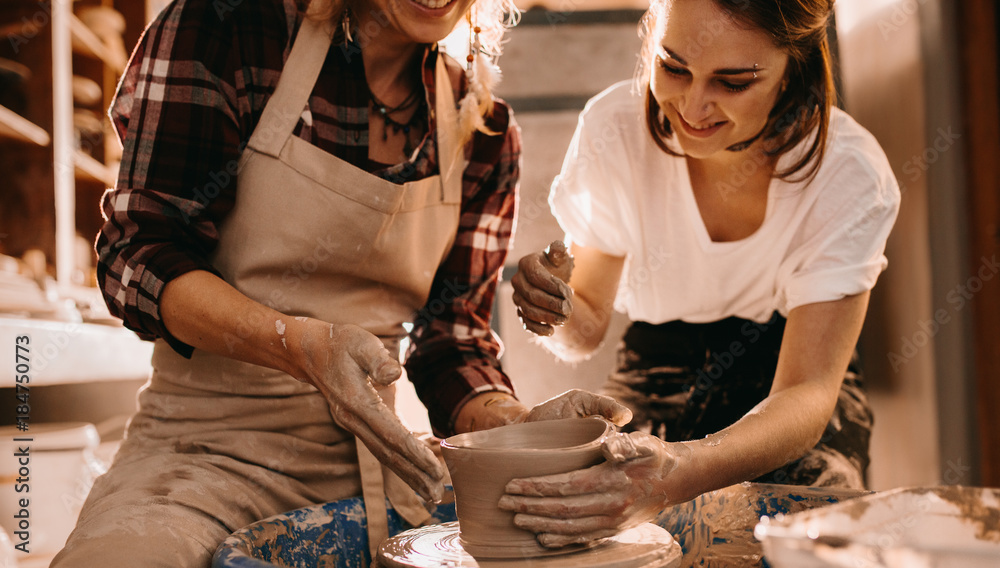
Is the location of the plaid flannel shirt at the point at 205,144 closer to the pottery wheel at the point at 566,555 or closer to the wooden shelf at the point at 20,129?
the pottery wheel at the point at 566,555

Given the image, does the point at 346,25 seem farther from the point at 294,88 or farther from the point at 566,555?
→ the point at 566,555

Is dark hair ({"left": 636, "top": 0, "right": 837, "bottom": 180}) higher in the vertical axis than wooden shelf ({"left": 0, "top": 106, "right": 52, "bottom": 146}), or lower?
lower

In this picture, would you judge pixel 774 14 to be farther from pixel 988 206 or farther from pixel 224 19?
pixel 988 206

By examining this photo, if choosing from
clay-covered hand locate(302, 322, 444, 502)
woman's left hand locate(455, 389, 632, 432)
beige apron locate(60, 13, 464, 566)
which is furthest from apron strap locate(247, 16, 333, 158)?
woman's left hand locate(455, 389, 632, 432)

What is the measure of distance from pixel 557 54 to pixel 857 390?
181 centimetres

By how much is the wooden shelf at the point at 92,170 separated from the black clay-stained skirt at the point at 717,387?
82.5 inches

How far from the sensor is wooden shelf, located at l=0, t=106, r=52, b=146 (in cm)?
207

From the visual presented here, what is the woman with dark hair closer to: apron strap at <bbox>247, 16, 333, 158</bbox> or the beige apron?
the beige apron

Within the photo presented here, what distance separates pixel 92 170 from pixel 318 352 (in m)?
2.41

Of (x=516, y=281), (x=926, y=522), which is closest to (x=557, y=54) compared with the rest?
(x=516, y=281)

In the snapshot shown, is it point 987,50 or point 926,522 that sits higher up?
point 987,50

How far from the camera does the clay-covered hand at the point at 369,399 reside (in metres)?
0.86

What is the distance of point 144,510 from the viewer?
35.9 inches

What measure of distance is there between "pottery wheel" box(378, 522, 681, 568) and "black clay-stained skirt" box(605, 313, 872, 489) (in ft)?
2.10
